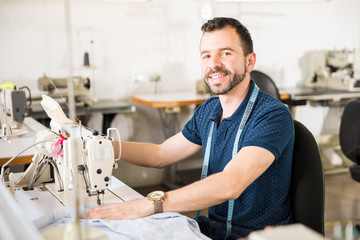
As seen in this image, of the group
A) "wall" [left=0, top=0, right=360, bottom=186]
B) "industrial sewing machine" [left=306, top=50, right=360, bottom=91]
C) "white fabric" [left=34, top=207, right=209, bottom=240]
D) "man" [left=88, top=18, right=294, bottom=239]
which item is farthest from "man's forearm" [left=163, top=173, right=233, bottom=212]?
"industrial sewing machine" [left=306, top=50, right=360, bottom=91]

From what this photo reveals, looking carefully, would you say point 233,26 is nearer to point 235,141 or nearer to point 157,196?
point 235,141

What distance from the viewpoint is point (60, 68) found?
4004 mm

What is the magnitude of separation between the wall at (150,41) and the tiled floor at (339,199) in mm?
615

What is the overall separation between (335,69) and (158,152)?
3.23 meters

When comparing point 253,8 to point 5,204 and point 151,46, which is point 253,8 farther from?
→ point 5,204

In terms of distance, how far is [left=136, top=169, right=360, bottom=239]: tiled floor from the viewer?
11.4 ft

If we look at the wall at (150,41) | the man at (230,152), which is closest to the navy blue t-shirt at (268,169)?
the man at (230,152)

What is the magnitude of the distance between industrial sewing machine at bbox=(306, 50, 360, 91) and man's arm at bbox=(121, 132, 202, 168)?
2.93 m

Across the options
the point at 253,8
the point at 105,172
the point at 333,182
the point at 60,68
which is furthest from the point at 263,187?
the point at 253,8

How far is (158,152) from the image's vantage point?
201 centimetres

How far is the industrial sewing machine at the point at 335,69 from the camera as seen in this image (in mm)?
4457

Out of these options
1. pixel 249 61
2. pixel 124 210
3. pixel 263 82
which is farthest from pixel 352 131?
pixel 124 210

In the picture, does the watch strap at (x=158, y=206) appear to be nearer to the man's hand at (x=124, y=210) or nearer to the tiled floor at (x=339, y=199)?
the man's hand at (x=124, y=210)

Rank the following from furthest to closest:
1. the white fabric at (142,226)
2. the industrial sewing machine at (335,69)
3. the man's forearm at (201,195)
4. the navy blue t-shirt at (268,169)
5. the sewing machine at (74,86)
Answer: the industrial sewing machine at (335,69), the sewing machine at (74,86), the navy blue t-shirt at (268,169), the man's forearm at (201,195), the white fabric at (142,226)
